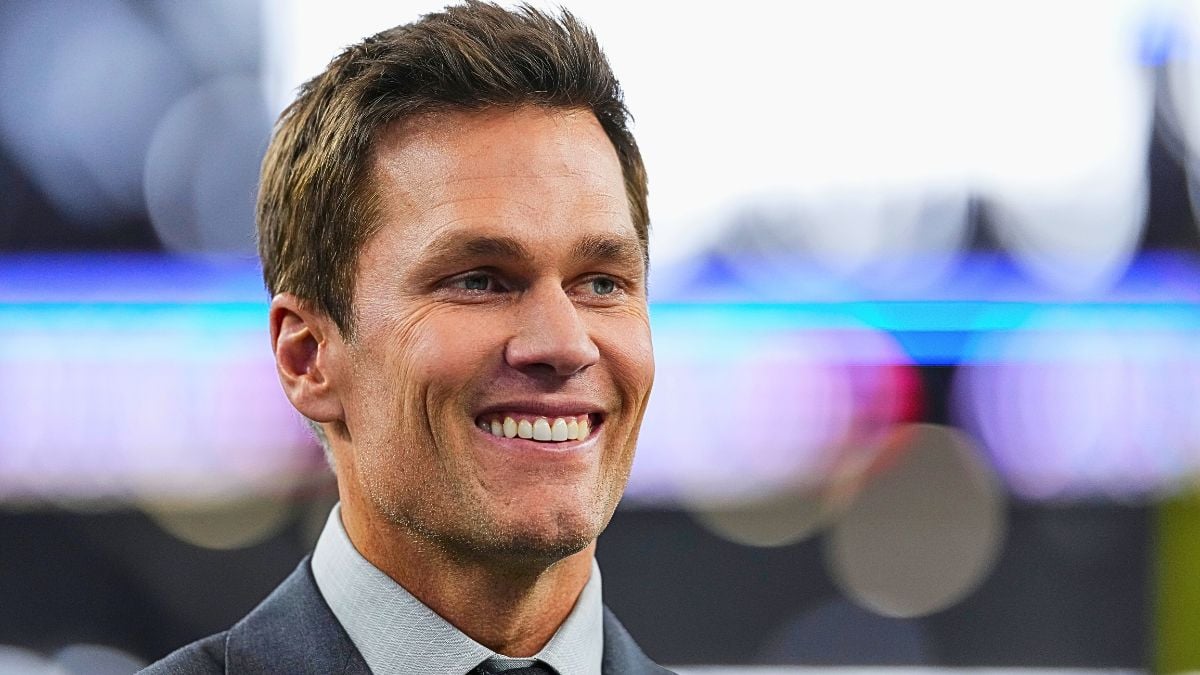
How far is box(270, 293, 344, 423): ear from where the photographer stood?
215 centimetres

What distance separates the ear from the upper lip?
0.28 m

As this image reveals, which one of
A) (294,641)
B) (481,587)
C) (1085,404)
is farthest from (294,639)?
(1085,404)

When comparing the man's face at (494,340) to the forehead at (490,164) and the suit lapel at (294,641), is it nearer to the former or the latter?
the forehead at (490,164)

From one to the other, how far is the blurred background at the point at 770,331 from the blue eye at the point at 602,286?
4114 millimetres

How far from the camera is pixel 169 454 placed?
21.2ft

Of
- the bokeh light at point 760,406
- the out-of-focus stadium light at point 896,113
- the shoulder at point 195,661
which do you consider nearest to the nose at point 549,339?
the shoulder at point 195,661

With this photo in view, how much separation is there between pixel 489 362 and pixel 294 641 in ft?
1.65

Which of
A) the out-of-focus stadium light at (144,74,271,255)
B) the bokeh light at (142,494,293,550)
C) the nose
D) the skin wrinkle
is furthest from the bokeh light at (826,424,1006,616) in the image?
the nose

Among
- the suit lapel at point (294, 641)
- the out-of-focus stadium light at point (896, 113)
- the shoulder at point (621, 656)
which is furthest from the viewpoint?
the out-of-focus stadium light at point (896, 113)

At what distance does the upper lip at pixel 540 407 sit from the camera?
197 cm

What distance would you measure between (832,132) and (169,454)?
10.6 ft

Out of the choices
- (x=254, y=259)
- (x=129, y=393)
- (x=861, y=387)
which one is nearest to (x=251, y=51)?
(x=254, y=259)

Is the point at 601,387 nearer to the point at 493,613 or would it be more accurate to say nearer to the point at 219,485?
the point at 493,613

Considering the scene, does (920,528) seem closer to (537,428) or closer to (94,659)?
(94,659)
